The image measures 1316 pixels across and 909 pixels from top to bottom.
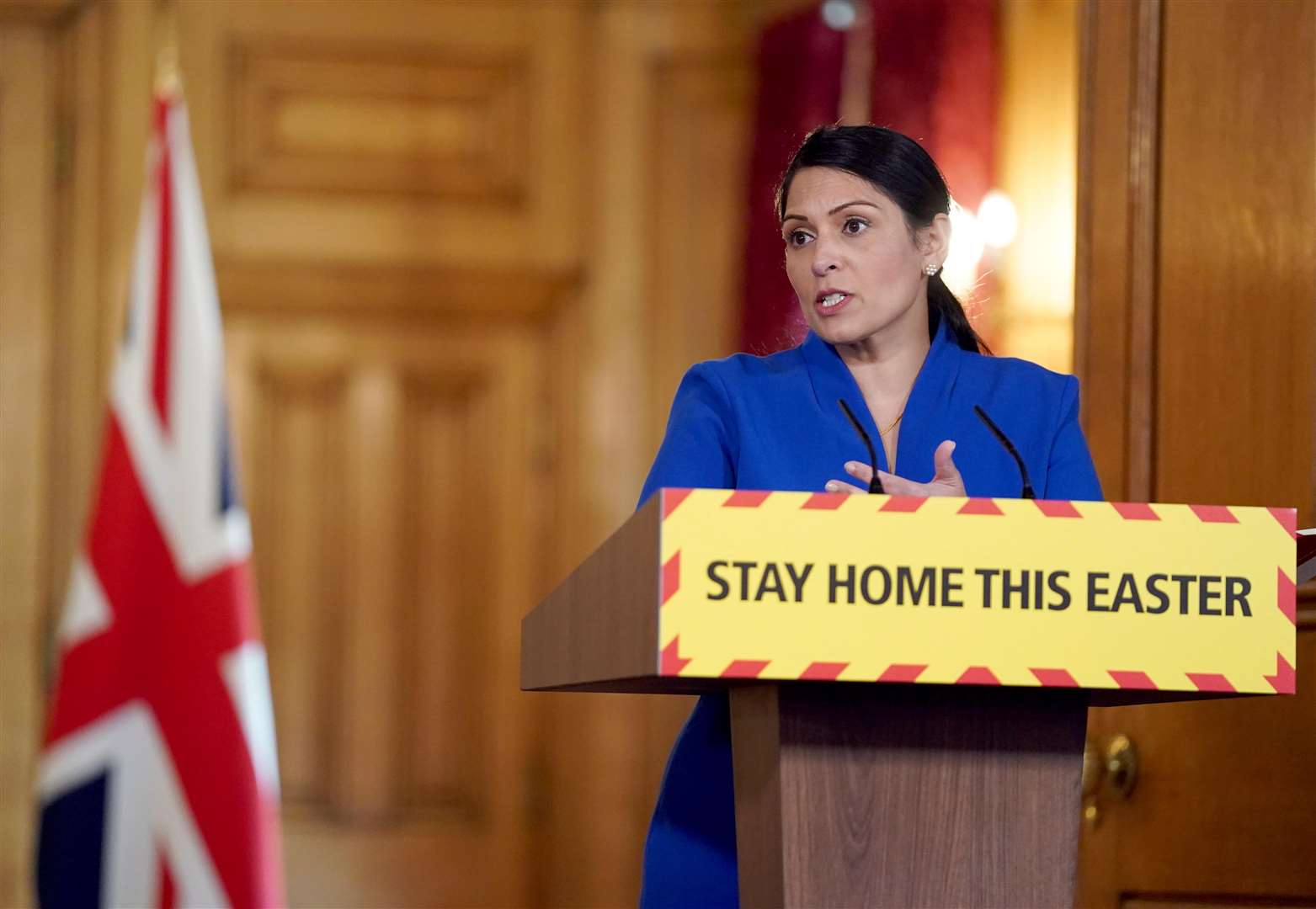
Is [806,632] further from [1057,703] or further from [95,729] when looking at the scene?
[95,729]

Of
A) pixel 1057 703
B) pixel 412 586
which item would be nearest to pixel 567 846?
pixel 412 586

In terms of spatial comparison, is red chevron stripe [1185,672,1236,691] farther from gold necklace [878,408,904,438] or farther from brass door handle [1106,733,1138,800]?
Answer: brass door handle [1106,733,1138,800]

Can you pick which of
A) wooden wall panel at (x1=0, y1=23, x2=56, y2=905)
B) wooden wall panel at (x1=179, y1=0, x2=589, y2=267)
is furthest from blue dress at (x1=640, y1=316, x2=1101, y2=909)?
wooden wall panel at (x1=0, y1=23, x2=56, y2=905)

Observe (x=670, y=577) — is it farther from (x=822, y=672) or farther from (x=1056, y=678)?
(x=1056, y=678)

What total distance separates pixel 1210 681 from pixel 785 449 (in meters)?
0.42

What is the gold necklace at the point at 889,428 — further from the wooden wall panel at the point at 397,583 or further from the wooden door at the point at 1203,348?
the wooden wall panel at the point at 397,583

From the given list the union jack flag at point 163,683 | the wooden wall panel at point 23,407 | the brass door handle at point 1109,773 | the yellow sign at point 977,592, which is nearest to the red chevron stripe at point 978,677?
the yellow sign at point 977,592

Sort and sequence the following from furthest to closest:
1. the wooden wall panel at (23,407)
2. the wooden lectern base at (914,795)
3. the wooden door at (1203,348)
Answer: the wooden wall panel at (23,407), the wooden door at (1203,348), the wooden lectern base at (914,795)

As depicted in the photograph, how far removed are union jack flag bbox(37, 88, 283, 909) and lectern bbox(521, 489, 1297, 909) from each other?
5.03 ft

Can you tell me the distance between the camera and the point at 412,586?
12.8 feet

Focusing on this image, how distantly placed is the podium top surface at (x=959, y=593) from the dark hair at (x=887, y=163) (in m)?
0.48

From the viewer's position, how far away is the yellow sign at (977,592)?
924 mm

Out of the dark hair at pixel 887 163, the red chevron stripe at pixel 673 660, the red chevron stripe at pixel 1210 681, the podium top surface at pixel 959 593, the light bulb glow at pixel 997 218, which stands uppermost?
the light bulb glow at pixel 997 218

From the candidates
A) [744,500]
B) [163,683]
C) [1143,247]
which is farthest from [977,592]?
[163,683]
